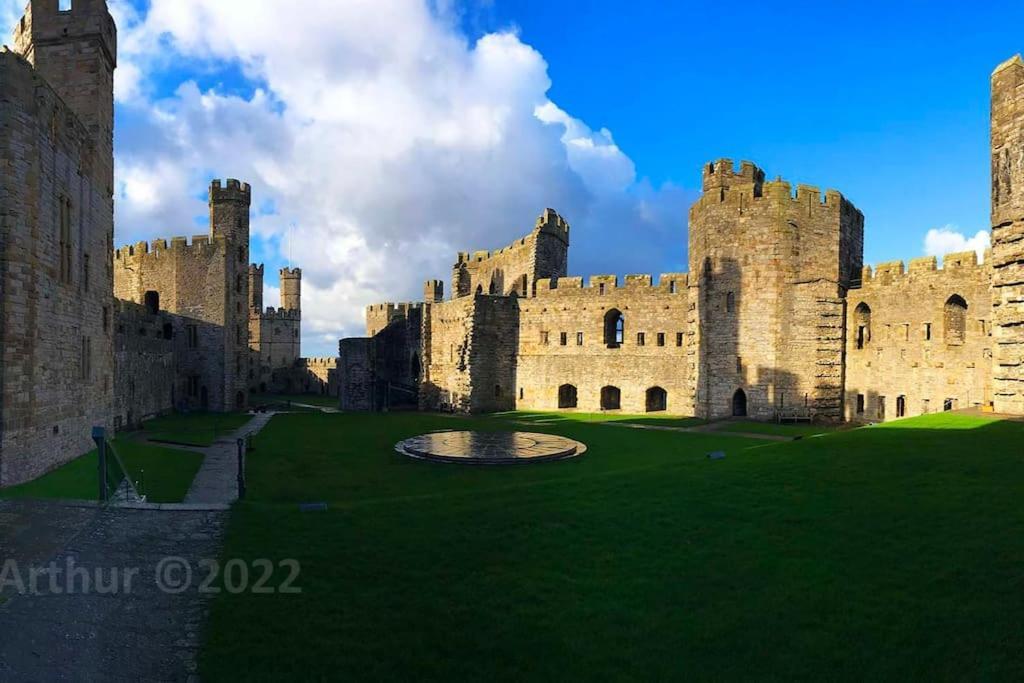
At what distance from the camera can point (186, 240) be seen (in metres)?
40.1

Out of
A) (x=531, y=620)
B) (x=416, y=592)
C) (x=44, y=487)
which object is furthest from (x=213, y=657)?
(x=44, y=487)

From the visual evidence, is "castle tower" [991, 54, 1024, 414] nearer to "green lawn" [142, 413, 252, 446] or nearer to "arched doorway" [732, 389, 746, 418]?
"arched doorway" [732, 389, 746, 418]

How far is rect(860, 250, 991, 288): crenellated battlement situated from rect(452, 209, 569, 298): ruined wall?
19355 mm

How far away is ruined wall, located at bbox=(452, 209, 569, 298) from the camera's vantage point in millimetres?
41188

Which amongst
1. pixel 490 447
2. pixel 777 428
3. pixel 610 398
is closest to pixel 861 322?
pixel 777 428

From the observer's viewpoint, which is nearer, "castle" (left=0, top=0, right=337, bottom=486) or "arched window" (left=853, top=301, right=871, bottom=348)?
"castle" (left=0, top=0, right=337, bottom=486)

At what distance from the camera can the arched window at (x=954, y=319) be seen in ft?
82.9

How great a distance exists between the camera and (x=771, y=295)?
29172 mm

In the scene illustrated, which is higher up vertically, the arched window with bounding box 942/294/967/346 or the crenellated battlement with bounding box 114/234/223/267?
the crenellated battlement with bounding box 114/234/223/267

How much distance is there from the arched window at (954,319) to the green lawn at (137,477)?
2880 centimetres

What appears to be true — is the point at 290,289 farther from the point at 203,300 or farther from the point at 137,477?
the point at 137,477

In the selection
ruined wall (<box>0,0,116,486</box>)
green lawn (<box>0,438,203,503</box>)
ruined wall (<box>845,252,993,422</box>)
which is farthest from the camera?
ruined wall (<box>845,252,993,422</box>)

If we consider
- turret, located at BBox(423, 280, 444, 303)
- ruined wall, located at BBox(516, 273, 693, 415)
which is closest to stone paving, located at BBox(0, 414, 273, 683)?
ruined wall, located at BBox(516, 273, 693, 415)

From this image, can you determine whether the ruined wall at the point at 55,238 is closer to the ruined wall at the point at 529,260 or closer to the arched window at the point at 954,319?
the ruined wall at the point at 529,260
